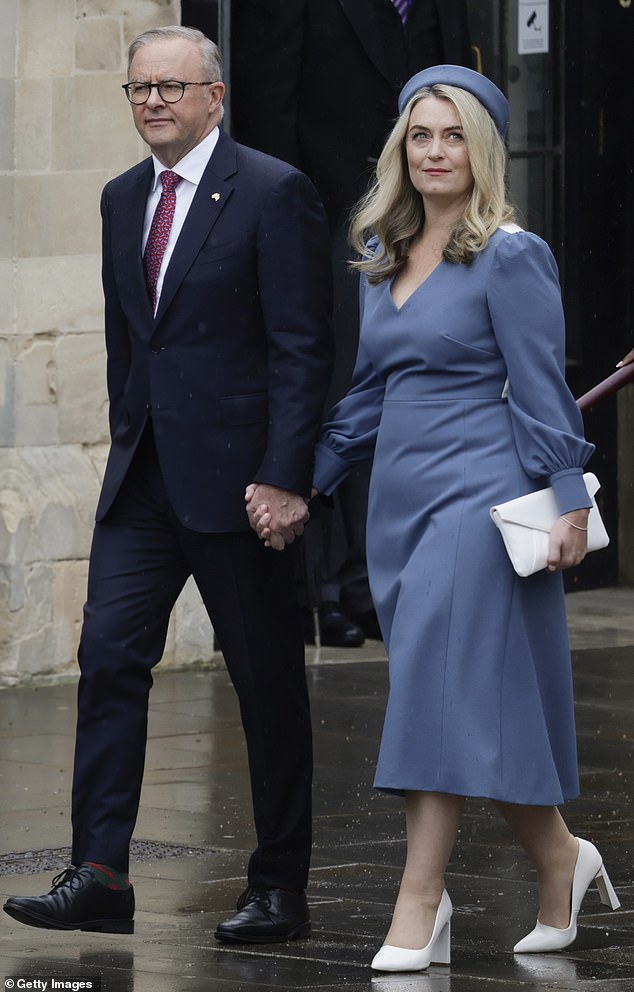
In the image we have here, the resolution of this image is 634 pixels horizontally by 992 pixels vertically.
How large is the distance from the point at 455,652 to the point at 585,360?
309 inches

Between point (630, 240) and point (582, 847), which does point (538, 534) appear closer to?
point (582, 847)

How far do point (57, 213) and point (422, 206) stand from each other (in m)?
4.76

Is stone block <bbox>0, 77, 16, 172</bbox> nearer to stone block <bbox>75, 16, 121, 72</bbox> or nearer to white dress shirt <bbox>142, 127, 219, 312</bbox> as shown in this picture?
stone block <bbox>75, 16, 121, 72</bbox>

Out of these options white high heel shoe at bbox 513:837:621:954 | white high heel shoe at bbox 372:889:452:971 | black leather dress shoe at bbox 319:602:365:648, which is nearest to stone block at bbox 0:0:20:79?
black leather dress shoe at bbox 319:602:365:648

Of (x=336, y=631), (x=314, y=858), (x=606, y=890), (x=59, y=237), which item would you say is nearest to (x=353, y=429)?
(x=606, y=890)

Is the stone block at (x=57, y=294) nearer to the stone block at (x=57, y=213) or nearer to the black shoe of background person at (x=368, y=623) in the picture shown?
the stone block at (x=57, y=213)

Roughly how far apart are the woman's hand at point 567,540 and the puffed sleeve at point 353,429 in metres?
0.57

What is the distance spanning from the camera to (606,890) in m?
5.41

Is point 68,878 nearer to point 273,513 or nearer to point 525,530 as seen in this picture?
point 273,513

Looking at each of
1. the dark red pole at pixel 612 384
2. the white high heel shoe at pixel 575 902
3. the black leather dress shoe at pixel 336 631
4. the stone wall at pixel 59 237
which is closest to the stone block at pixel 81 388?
the stone wall at pixel 59 237

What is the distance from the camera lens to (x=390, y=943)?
5031 millimetres

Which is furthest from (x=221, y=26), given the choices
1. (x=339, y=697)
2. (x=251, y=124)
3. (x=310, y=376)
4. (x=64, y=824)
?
(x=310, y=376)

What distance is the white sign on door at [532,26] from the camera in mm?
11984

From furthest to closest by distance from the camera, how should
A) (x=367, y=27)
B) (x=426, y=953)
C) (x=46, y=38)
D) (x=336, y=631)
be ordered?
(x=336, y=631) → (x=367, y=27) → (x=46, y=38) → (x=426, y=953)
